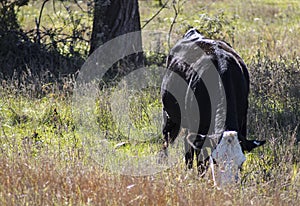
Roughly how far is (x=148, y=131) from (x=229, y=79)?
87.6 inches

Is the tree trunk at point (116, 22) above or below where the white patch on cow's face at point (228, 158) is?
above

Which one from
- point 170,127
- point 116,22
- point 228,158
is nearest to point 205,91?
point 228,158

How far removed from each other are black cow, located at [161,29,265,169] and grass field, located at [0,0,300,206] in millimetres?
450

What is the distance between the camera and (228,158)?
5945 millimetres

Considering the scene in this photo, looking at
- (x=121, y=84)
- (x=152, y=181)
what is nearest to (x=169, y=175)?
(x=152, y=181)

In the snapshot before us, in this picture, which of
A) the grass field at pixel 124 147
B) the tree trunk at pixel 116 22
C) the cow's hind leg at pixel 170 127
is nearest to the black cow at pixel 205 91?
the cow's hind leg at pixel 170 127

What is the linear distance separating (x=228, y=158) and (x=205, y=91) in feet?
4.30

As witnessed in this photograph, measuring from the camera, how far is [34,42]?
1229 centimetres

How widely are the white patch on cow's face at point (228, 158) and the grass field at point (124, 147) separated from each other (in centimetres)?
11

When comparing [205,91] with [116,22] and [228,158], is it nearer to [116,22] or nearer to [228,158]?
[228,158]

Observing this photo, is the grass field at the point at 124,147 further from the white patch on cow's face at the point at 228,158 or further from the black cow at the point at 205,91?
the black cow at the point at 205,91

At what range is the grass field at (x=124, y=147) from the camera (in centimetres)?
594

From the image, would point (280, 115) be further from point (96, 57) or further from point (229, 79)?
point (96, 57)

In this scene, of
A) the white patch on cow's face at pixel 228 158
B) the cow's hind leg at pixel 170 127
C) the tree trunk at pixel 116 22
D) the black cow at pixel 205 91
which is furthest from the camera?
the tree trunk at pixel 116 22
